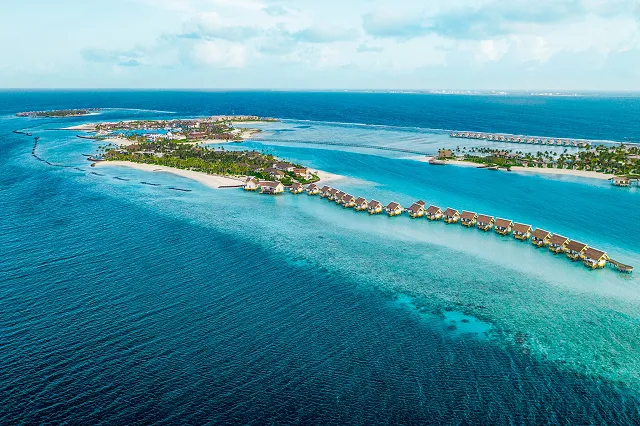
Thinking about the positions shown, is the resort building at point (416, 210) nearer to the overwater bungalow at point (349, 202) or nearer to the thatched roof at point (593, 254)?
the overwater bungalow at point (349, 202)

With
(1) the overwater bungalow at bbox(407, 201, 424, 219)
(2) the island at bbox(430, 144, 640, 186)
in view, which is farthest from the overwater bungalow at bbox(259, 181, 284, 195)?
(2) the island at bbox(430, 144, 640, 186)

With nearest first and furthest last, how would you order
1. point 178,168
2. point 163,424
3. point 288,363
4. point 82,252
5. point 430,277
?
point 163,424 → point 288,363 → point 430,277 → point 82,252 → point 178,168

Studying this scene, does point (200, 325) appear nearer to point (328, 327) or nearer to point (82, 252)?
point (328, 327)

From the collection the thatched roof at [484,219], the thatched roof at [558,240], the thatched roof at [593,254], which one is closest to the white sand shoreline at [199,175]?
the thatched roof at [484,219]

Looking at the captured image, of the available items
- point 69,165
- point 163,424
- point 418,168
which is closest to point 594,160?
point 418,168

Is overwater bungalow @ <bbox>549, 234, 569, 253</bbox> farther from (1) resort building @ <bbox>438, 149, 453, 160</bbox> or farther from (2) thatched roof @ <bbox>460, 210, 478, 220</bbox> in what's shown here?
(1) resort building @ <bbox>438, 149, 453, 160</bbox>

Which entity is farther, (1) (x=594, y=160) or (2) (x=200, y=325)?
(1) (x=594, y=160)
